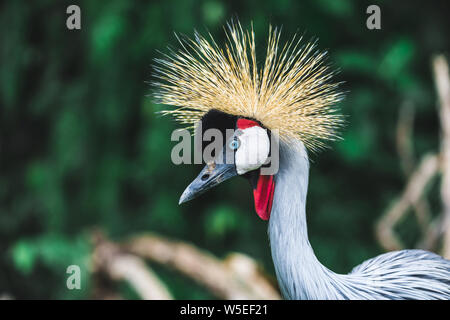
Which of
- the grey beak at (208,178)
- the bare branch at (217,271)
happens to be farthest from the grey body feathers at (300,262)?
the bare branch at (217,271)

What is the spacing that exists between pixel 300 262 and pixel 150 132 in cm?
166

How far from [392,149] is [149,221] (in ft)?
4.19

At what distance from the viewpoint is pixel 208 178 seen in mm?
1133

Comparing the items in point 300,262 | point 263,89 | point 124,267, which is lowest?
point 124,267

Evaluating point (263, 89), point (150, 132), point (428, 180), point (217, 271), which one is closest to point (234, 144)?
point (263, 89)

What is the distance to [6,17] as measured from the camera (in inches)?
112

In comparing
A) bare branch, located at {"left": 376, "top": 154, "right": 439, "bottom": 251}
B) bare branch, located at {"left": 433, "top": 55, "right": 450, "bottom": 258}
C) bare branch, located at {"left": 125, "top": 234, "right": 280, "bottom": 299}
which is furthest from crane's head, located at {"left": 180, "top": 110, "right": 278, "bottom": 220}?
bare branch, located at {"left": 376, "top": 154, "right": 439, "bottom": 251}

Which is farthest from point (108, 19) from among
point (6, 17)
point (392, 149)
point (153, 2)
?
point (392, 149)

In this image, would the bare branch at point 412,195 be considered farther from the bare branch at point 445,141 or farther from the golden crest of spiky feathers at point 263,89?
the golden crest of spiky feathers at point 263,89

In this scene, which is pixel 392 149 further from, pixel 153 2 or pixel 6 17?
pixel 6 17

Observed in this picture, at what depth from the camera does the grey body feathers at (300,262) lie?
1.08 m

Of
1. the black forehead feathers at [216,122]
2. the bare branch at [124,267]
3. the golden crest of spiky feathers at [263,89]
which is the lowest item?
the bare branch at [124,267]

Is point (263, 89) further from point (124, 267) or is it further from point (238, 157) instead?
point (124, 267)

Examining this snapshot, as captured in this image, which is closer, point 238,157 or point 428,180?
point 238,157
